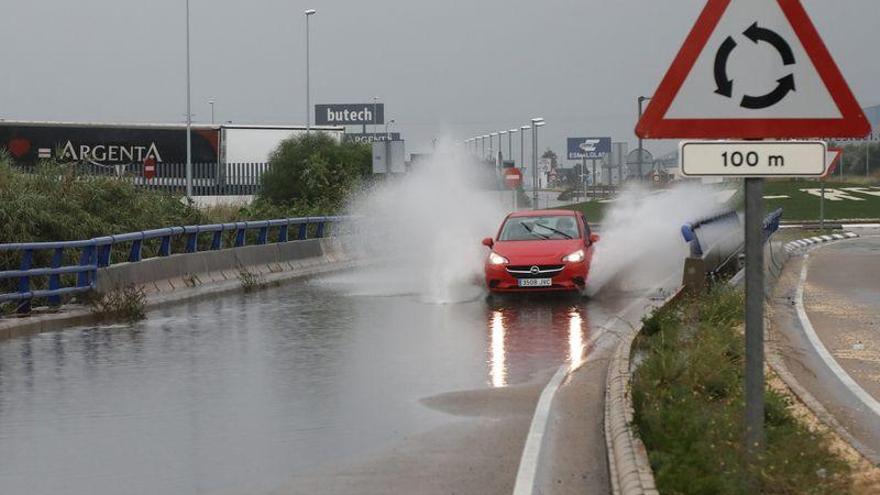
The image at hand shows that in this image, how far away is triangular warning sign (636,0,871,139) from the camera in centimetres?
695

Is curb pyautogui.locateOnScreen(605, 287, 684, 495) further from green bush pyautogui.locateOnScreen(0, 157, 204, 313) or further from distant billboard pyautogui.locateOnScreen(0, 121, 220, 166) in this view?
distant billboard pyautogui.locateOnScreen(0, 121, 220, 166)

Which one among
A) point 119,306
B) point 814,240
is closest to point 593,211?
point 814,240

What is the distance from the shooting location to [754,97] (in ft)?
23.1

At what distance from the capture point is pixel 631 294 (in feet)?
79.7

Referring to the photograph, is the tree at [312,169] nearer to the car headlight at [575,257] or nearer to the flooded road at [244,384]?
the car headlight at [575,257]

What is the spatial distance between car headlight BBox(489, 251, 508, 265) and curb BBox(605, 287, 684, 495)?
985 centimetres

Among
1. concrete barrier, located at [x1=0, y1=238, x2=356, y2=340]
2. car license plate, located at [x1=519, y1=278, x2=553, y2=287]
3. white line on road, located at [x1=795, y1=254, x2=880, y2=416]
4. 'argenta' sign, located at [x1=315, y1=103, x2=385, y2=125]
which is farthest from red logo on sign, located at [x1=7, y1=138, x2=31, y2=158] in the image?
'argenta' sign, located at [x1=315, y1=103, x2=385, y2=125]

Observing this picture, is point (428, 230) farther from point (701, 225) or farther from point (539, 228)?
point (701, 225)

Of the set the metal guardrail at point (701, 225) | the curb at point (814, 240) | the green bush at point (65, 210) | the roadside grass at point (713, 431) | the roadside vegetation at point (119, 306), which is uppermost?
the green bush at point (65, 210)

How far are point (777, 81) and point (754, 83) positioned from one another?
0.11 metres

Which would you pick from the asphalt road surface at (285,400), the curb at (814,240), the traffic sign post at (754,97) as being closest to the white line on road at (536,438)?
the asphalt road surface at (285,400)

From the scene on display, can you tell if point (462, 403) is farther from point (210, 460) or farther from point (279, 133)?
point (279, 133)

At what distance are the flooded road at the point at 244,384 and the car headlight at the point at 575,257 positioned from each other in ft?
2.71

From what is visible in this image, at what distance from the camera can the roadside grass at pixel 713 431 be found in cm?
770
